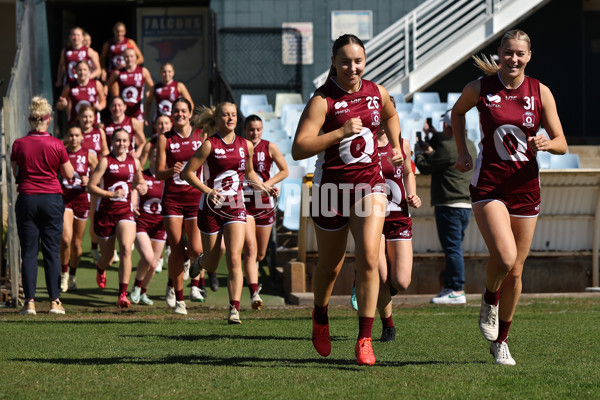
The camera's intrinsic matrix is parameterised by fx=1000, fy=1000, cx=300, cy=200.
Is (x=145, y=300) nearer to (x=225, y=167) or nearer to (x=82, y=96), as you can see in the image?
(x=225, y=167)

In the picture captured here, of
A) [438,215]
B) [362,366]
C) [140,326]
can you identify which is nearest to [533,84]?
[362,366]

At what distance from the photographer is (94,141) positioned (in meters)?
14.9

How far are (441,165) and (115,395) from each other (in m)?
7.30

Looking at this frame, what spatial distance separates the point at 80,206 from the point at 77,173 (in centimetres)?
47

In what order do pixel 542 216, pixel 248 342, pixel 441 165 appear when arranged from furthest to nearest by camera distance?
pixel 542 216, pixel 441 165, pixel 248 342

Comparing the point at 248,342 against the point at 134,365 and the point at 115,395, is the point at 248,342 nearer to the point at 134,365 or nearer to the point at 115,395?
the point at 134,365

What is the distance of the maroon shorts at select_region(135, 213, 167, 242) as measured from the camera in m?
12.6

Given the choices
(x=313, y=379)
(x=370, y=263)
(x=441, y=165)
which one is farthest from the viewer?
(x=441, y=165)

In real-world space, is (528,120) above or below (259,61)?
below

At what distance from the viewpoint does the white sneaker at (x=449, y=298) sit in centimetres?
1200

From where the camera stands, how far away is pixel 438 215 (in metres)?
12.4

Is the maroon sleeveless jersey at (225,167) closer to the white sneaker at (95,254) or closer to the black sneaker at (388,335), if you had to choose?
the black sneaker at (388,335)

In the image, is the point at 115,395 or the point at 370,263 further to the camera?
the point at 370,263

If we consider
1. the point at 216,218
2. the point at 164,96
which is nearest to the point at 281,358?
the point at 216,218
